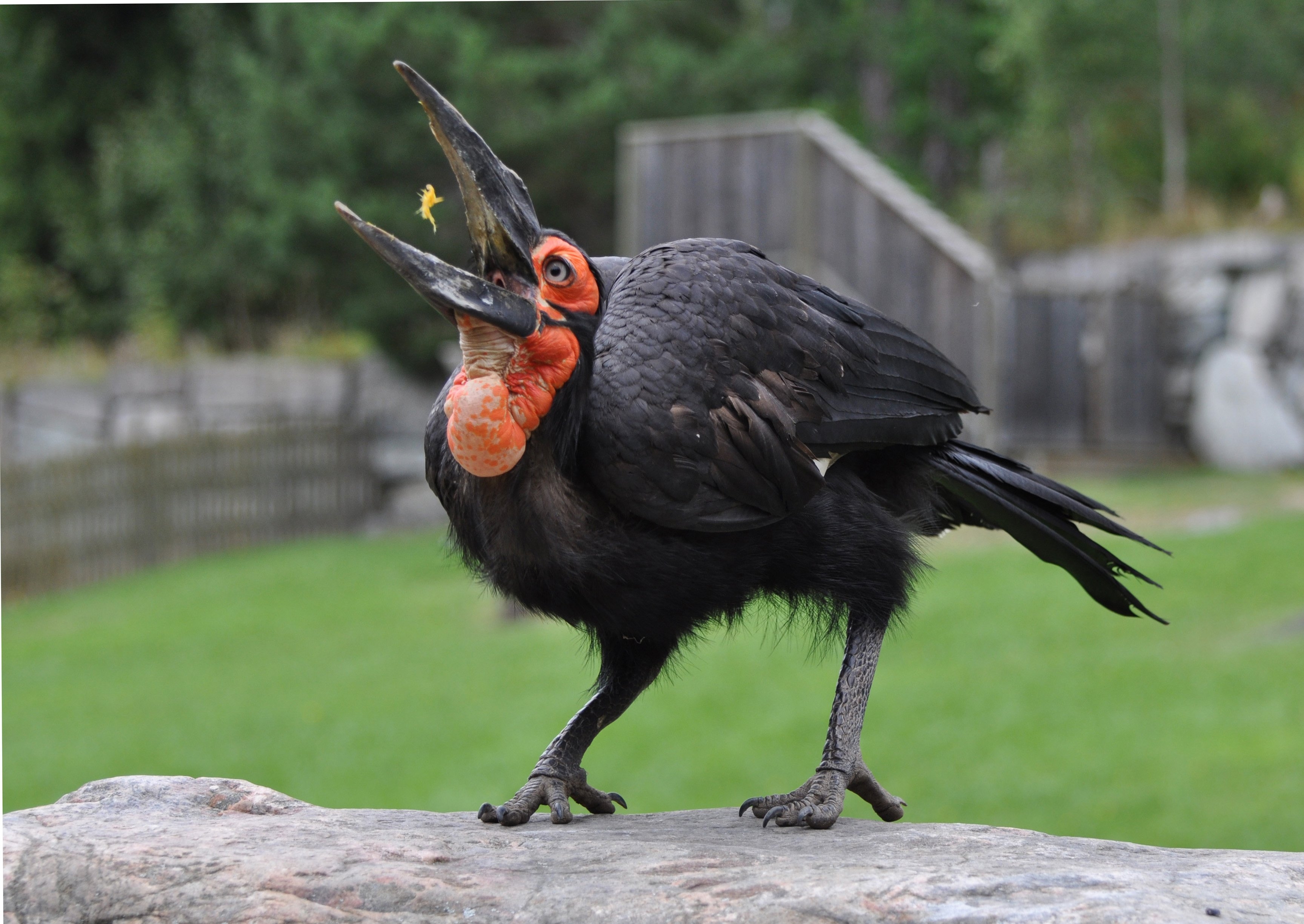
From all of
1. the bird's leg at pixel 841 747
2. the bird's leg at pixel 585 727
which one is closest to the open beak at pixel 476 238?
the bird's leg at pixel 585 727

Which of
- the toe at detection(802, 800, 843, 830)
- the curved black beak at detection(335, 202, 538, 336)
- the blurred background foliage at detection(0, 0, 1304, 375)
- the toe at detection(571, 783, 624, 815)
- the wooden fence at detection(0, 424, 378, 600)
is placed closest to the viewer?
the curved black beak at detection(335, 202, 538, 336)

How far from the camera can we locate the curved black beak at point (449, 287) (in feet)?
7.18

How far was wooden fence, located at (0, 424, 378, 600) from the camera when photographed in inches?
496

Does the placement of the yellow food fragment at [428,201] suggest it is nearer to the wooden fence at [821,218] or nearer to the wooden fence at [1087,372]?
the wooden fence at [821,218]

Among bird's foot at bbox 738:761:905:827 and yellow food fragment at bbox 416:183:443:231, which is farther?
bird's foot at bbox 738:761:905:827

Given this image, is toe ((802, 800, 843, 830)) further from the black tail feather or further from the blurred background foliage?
the blurred background foliage

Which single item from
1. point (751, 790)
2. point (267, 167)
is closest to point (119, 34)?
point (267, 167)

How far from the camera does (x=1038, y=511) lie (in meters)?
2.99

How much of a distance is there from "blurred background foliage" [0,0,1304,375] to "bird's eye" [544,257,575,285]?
36.0 ft

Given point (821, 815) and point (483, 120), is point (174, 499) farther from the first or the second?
point (821, 815)

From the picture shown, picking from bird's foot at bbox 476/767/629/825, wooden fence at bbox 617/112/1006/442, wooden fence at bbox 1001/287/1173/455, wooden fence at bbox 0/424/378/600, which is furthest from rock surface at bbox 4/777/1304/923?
wooden fence at bbox 1001/287/1173/455

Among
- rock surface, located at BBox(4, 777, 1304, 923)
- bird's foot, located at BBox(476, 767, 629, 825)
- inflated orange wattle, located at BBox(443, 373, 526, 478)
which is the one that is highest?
inflated orange wattle, located at BBox(443, 373, 526, 478)

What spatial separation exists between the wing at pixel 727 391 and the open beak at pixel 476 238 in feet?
0.78

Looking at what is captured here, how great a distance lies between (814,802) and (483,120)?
11.7m
